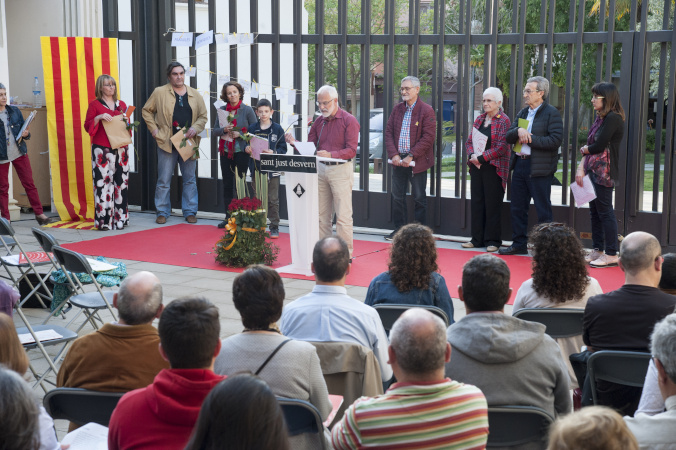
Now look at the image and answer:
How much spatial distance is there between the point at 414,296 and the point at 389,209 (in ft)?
20.0

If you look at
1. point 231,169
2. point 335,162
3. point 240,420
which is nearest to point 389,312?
point 240,420

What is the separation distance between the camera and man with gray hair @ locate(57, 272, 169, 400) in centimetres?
306

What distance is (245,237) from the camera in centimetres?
819

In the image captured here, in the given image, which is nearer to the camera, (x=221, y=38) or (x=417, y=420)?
(x=417, y=420)

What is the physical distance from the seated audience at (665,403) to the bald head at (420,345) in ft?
1.88

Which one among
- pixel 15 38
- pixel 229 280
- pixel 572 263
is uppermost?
pixel 15 38

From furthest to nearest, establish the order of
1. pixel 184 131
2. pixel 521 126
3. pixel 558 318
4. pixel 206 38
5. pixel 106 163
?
pixel 206 38 → pixel 184 131 → pixel 106 163 → pixel 521 126 → pixel 558 318

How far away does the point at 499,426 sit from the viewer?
281 cm

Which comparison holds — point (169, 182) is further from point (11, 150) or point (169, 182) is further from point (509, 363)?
point (509, 363)

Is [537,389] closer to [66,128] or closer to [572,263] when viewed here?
[572,263]

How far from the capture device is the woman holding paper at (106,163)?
33.1ft

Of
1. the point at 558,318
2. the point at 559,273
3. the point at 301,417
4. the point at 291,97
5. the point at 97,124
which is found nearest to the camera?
the point at 301,417

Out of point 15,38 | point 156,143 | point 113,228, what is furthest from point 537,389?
point 15,38

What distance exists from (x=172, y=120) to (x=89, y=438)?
8296 mm
